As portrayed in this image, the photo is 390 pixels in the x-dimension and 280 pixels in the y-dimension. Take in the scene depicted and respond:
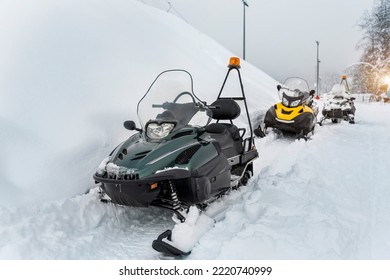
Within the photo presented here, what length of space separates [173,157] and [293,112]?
556 centimetres

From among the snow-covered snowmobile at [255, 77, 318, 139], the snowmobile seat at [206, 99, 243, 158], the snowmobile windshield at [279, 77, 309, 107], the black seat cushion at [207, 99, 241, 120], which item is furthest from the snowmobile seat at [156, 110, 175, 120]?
the snowmobile windshield at [279, 77, 309, 107]

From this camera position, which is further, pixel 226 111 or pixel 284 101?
pixel 284 101

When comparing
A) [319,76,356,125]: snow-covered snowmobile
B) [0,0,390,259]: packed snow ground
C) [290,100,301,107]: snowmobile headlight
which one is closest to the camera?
[0,0,390,259]: packed snow ground

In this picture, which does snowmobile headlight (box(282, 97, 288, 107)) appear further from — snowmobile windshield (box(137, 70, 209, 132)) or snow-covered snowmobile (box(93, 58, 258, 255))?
snowmobile windshield (box(137, 70, 209, 132))

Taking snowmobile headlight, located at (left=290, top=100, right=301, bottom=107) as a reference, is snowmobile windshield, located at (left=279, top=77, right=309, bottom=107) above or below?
above

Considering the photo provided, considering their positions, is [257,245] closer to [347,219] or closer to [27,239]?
[347,219]

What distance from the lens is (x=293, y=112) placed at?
330 inches

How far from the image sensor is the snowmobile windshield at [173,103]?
4.09 m

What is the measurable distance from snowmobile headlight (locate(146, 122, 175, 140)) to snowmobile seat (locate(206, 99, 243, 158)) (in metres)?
0.69

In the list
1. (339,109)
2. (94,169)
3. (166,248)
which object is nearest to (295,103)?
(339,109)

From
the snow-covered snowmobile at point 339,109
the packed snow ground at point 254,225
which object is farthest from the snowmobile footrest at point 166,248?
the snow-covered snowmobile at point 339,109

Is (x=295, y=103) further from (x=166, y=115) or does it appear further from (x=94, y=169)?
(x=94, y=169)

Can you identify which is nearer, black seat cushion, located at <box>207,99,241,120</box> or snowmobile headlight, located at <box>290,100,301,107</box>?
black seat cushion, located at <box>207,99,241,120</box>

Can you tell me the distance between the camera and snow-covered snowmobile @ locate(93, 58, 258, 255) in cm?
331
